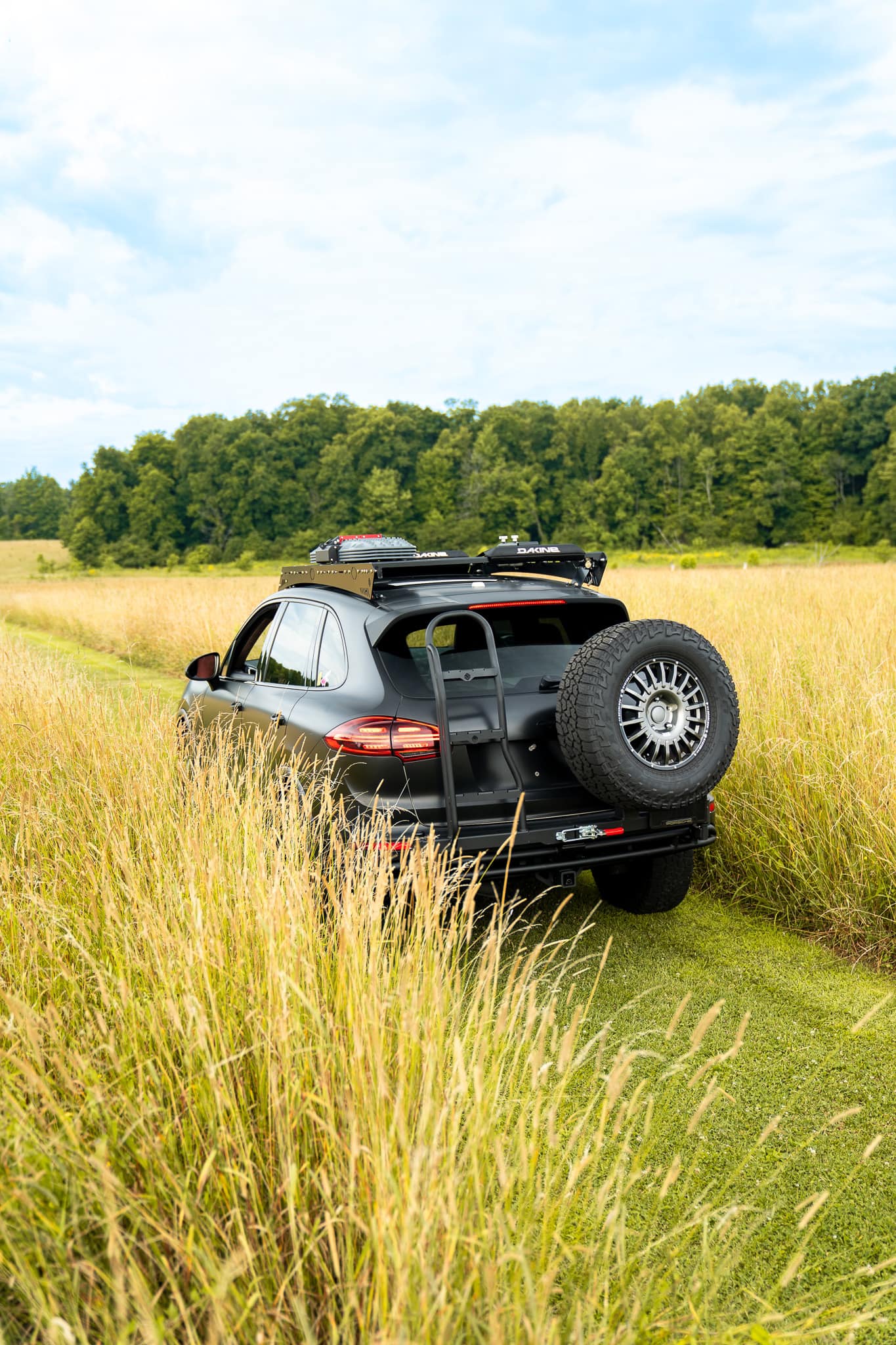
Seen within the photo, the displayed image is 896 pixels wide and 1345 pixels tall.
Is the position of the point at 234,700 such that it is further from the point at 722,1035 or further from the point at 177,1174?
the point at 177,1174

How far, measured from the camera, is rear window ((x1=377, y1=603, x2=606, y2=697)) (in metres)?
4.38

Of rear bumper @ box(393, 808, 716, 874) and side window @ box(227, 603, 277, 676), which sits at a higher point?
side window @ box(227, 603, 277, 676)

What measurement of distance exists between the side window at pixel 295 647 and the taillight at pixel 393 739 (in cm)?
82

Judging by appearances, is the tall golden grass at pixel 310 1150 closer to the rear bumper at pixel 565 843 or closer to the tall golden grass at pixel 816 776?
the rear bumper at pixel 565 843

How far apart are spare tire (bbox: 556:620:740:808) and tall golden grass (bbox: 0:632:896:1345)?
3.88ft

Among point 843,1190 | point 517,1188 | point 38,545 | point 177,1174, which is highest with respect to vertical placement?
point 38,545

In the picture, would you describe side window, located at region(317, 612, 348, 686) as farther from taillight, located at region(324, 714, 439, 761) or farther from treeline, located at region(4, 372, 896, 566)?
treeline, located at region(4, 372, 896, 566)

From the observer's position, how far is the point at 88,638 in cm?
2433

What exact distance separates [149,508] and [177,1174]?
339 ft

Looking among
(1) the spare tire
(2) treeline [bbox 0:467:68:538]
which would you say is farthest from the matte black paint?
(2) treeline [bbox 0:467:68:538]

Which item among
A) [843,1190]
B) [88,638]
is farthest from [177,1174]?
[88,638]

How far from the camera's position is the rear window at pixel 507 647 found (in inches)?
172

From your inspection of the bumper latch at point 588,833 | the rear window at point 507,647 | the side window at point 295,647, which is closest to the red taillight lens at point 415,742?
the rear window at point 507,647

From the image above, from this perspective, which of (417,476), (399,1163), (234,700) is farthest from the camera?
(417,476)
